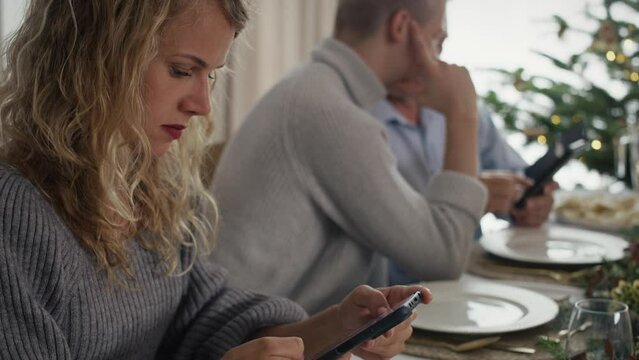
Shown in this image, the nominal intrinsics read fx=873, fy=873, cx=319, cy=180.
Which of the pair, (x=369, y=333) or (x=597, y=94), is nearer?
(x=369, y=333)

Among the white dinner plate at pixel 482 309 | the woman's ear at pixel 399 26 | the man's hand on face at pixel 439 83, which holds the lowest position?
the white dinner plate at pixel 482 309

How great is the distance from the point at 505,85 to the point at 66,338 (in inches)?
94.8

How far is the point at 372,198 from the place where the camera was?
1.62 meters

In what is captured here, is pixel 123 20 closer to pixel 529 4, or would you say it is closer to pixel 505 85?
pixel 505 85

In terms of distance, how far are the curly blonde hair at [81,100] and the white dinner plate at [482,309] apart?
499 mm

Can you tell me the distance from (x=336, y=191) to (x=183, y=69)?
0.61 m

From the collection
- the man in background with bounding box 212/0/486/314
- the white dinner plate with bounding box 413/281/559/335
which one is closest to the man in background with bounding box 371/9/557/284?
the man in background with bounding box 212/0/486/314

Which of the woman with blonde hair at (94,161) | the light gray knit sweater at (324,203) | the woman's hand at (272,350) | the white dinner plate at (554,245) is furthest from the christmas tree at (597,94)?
the woman's hand at (272,350)

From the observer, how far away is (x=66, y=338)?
3.51 feet

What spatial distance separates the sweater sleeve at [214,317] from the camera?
126 centimetres

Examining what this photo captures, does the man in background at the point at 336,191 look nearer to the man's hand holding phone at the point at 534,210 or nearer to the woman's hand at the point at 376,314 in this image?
the man's hand holding phone at the point at 534,210

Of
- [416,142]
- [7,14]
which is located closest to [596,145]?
[416,142]

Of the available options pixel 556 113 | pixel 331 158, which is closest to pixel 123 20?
pixel 331 158

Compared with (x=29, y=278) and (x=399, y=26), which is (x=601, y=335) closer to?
(x=29, y=278)
